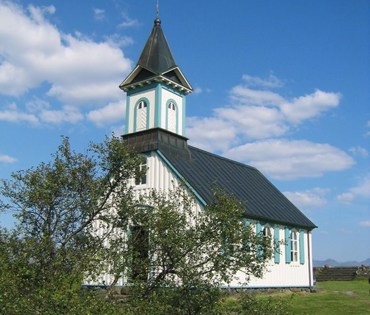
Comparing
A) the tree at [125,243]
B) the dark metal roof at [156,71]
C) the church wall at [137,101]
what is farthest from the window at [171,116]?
the tree at [125,243]

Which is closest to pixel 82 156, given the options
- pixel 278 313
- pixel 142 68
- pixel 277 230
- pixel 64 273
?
pixel 64 273

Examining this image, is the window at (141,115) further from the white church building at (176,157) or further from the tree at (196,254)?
the tree at (196,254)

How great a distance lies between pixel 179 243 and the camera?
10094 millimetres

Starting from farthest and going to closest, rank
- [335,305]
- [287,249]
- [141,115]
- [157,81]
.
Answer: [287,249] < [141,115] < [157,81] < [335,305]

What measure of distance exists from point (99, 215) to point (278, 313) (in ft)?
15.7

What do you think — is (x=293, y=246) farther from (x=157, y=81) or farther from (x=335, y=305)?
(x=157, y=81)

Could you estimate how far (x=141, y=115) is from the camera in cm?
2405

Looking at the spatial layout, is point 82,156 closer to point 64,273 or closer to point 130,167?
point 130,167

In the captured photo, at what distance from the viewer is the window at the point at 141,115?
2384 cm

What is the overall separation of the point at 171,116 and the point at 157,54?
11.2 feet

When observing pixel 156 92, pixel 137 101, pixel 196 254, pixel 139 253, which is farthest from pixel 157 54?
pixel 196 254

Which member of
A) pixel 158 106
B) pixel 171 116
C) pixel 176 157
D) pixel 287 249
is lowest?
pixel 287 249

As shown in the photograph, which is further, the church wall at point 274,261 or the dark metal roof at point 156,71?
the dark metal roof at point 156,71

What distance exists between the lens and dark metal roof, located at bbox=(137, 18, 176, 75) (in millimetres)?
24031
